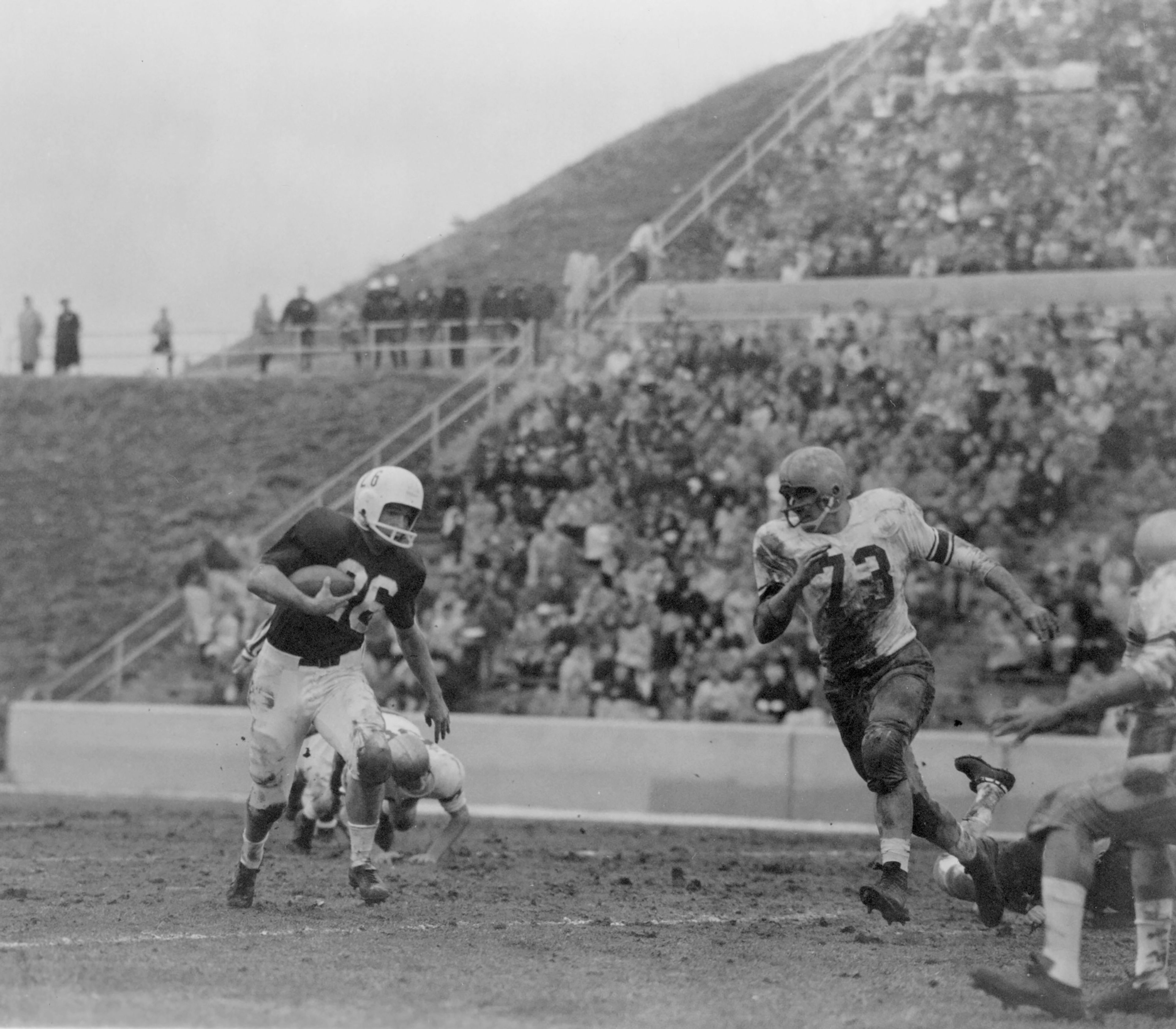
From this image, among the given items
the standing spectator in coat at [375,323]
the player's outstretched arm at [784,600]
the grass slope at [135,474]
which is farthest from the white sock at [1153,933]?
the standing spectator in coat at [375,323]

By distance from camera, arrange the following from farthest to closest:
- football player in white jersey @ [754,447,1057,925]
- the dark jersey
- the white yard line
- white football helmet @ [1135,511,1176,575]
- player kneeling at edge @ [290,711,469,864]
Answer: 1. player kneeling at edge @ [290,711,469,864]
2. the dark jersey
3. football player in white jersey @ [754,447,1057,925]
4. the white yard line
5. white football helmet @ [1135,511,1176,575]

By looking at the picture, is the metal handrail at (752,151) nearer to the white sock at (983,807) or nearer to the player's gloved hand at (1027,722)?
the white sock at (983,807)

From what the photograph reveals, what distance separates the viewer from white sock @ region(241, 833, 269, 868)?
915 centimetres

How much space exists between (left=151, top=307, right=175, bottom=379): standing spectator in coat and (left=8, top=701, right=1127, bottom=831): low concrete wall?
11.5 metres

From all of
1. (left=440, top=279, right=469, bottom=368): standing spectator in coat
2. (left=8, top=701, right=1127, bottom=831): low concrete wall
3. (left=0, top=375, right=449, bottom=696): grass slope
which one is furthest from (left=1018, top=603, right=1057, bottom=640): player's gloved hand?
(left=440, top=279, right=469, bottom=368): standing spectator in coat

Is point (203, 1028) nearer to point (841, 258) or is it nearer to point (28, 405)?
point (841, 258)

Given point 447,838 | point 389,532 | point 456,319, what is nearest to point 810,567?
point 389,532

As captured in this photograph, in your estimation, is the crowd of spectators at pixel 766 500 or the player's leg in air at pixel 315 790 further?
the crowd of spectators at pixel 766 500

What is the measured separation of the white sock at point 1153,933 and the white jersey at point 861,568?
2296mm

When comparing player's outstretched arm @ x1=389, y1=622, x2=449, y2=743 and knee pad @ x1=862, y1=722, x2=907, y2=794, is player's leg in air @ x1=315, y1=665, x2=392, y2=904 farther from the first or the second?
knee pad @ x1=862, y1=722, x2=907, y2=794

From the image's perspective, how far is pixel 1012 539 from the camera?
18141 mm

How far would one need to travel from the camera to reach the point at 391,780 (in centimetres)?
1048

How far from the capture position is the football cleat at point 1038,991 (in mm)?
6512

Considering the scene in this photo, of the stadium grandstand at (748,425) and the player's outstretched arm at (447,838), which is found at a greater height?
the stadium grandstand at (748,425)
